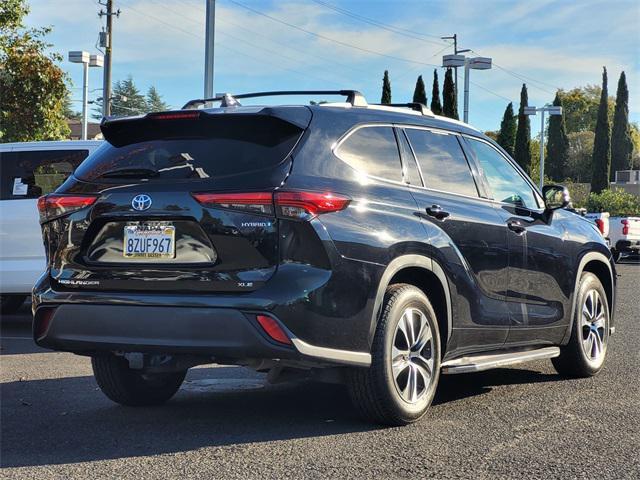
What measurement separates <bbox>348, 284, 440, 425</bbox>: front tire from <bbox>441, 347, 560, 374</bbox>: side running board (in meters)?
0.20

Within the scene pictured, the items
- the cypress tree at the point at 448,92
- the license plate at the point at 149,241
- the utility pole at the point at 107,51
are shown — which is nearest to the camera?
the license plate at the point at 149,241

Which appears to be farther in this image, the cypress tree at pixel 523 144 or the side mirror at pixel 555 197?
the cypress tree at pixel 523 144

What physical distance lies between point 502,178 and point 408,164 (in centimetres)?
123

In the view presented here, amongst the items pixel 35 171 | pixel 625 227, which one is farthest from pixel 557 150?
pixel 35 171

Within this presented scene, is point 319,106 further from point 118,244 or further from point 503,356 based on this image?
point 503,356

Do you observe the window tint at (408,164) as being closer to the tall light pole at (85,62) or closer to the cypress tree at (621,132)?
the tall light pole at (85,62)

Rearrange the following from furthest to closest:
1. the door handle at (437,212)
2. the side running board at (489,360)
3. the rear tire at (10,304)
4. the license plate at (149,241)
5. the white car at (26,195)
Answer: the rear tire at (10,304), the white car at (26,195), the side running board at (489,360), the door handle at (437,212), the license plate at (149,241)

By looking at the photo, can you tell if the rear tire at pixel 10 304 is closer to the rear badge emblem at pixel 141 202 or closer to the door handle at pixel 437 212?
the rear badge emblem at pixel 141 202

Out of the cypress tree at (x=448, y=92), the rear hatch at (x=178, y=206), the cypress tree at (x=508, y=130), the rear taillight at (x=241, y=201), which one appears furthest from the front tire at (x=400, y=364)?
the cypress tree at (x=508, y=130)

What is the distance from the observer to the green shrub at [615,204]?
45.5 meters

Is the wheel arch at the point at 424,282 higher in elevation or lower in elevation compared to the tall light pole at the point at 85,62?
lower

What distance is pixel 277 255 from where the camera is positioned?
4.35m

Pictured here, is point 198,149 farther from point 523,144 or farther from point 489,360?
point 523,144

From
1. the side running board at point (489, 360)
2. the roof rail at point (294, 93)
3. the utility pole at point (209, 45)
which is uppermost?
the utility pole at point (209, 45)
